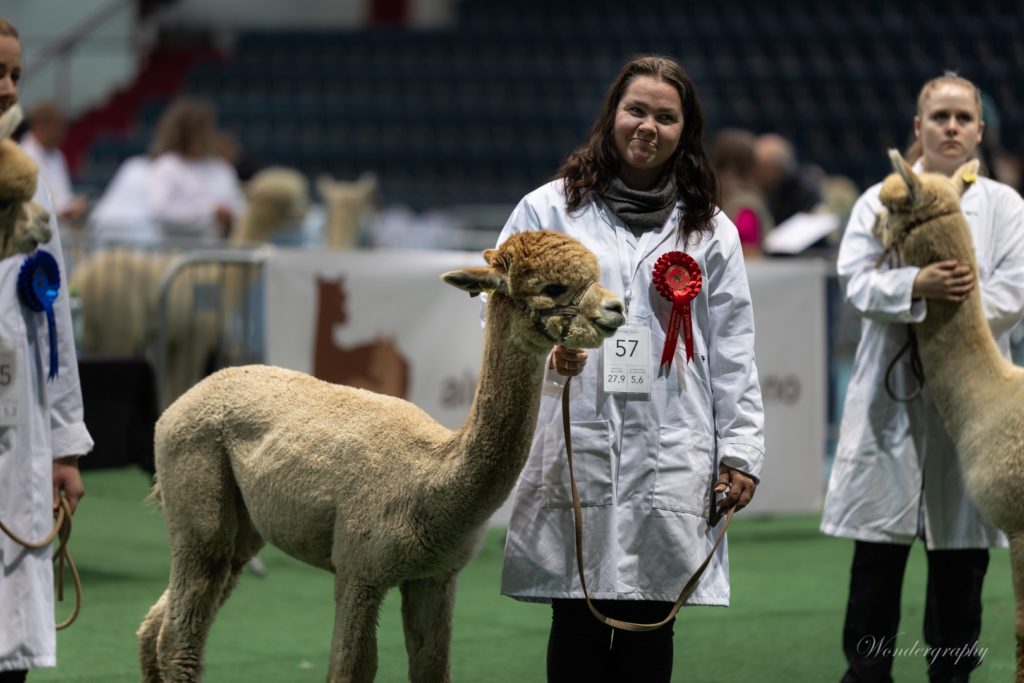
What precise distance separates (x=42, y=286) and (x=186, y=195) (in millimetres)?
7227

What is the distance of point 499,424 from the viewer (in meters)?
3.19

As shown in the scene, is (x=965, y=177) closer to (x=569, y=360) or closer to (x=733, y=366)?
(x=733, y=366)

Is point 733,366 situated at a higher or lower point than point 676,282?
lower

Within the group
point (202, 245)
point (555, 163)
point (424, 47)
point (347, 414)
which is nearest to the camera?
point (347, 414)

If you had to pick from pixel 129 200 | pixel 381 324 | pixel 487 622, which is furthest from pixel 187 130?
pixel 487 622

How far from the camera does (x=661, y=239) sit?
3.44m

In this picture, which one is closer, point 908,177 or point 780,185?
point 908,177

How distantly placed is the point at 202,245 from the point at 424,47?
10.6 m

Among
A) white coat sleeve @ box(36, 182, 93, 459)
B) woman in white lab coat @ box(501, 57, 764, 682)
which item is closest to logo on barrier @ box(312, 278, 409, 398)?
white coat sleeve @ box(36, 182, 93, 459)

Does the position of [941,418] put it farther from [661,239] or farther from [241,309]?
[241,309]

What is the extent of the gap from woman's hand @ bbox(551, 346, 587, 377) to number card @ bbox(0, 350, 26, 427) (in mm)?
1243

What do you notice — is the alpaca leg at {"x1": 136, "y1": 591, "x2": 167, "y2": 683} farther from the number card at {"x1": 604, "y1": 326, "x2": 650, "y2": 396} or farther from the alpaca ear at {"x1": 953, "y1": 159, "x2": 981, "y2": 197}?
the alpaca ear at {"x1": 953, "y1": 159, "x2": 981, "y2": 197}

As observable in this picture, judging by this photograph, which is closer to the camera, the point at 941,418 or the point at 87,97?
the point at 941,418

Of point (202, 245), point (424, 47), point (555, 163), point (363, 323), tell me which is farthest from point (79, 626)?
point (424, 47)
